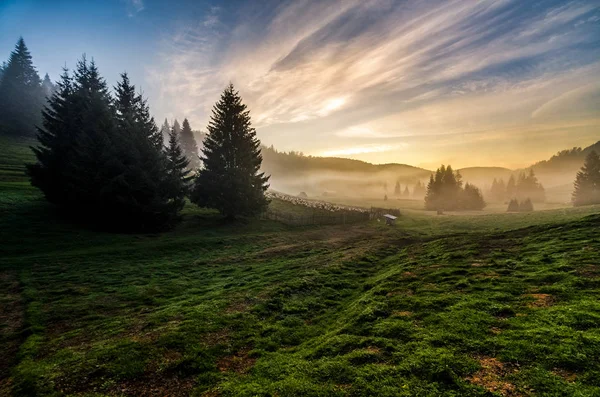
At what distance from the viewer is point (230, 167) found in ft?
126

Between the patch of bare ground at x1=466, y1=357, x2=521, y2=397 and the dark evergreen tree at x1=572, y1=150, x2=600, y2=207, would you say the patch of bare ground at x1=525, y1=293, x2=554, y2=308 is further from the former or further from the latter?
the dark evergreen tree at x1=572, y1=150, x2=600, y2=207

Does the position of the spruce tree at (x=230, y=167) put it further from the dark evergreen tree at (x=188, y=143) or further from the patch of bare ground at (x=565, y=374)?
the dark evergreen tree at (x=188, y=143)

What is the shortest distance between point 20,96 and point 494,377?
15114 centimetres

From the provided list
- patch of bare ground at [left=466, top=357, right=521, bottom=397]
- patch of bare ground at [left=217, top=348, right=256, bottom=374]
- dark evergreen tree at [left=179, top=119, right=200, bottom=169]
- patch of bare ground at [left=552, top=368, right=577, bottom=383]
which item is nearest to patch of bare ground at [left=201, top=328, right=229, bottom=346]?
patch of bare ground at [left=217, top=348, right=256, bottom=374]

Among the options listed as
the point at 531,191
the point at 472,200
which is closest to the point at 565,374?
the point at 472,200

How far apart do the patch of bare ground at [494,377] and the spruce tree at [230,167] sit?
33.4 m

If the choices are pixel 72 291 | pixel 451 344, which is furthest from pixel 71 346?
pixel 451 344

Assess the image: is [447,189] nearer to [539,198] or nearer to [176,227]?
[539,198]

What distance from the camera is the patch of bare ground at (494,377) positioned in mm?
5702

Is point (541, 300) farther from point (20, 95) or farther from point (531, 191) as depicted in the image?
point (20, 95)

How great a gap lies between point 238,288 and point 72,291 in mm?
9863

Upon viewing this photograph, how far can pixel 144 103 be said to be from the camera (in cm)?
4734

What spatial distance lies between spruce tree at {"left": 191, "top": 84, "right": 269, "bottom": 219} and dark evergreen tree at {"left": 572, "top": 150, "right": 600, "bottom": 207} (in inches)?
3397

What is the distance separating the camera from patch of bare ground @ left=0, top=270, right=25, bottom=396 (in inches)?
334
